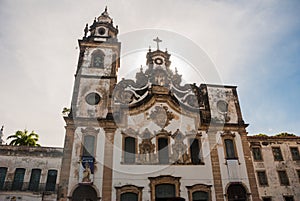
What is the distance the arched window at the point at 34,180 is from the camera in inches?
843

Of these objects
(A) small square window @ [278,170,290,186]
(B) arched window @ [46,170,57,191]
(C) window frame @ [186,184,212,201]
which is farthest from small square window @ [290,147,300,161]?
(B) arched window @ [46,170,57,191]

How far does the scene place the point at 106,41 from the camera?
866 inches

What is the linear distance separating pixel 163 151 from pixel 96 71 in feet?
28.3

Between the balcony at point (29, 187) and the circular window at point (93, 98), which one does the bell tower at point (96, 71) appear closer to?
the circular window at point (93, 98)

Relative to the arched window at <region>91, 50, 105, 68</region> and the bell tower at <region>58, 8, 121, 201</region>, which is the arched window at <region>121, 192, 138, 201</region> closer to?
the bell tower at <region>58, 8, 121, 201</region>

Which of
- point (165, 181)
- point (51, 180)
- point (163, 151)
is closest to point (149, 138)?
point (163, 151)

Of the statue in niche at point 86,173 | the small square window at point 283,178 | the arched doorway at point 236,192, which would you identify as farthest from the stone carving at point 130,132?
the small square window at point 283,178

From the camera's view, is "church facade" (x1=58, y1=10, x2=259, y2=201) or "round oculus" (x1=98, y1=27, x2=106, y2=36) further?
"round oculus" (x1=98, y1=27, x2=106, y2=36)

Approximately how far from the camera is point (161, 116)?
18875 millimetres

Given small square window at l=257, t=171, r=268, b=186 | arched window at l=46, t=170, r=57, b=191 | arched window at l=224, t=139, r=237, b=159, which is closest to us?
arched window at l=224, t=139, r=237, b=159

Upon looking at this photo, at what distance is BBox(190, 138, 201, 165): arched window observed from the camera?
1780cm

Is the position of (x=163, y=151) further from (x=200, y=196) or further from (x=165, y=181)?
(x=200, y=196)

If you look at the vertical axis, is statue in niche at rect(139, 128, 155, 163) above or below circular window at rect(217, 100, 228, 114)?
below

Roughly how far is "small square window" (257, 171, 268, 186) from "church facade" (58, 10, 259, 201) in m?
4.88
